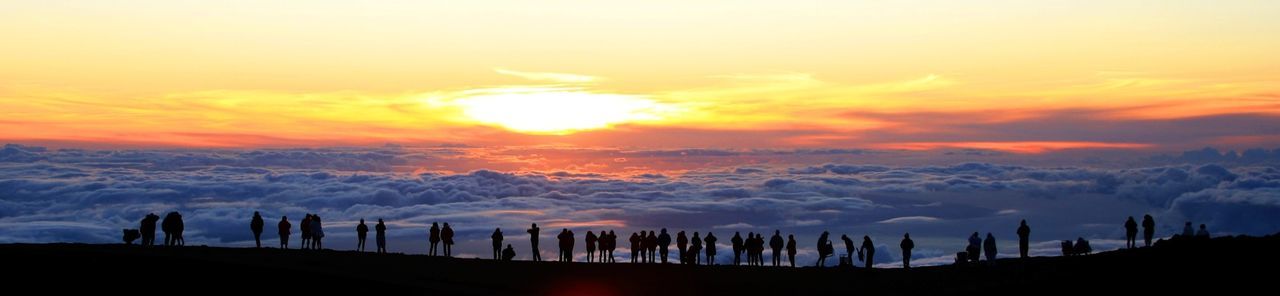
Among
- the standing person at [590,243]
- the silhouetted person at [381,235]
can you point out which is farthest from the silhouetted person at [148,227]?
the standing person at [590,243]

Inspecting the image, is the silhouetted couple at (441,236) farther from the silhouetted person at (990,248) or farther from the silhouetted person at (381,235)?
the silhouetted person at (990,248)

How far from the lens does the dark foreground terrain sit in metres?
26.9

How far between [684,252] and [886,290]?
11.7 meters

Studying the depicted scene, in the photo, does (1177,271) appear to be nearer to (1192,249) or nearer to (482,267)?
(1192,249)

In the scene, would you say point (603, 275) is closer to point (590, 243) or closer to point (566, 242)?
point (566, 242)

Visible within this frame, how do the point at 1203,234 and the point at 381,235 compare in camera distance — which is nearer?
the point at 1203,234

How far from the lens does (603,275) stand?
36.0 m

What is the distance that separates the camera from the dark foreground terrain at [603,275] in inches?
1060

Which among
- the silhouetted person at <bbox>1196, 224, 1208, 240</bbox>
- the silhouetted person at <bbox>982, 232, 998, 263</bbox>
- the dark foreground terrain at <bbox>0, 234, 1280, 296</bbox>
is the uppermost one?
the silhouetted person at <bbox>1196, 224, 1208, 240</bbox>

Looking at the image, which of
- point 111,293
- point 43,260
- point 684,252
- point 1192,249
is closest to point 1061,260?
point 1192,249

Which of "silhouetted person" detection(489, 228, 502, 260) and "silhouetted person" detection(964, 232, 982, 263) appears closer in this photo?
"silhouetted person" detection(964, 232, 982, 263)

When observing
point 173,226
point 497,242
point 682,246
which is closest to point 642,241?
point 682,246

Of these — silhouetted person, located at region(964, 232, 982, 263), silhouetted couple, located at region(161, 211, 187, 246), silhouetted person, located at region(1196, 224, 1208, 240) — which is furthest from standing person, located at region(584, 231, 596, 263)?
silhouetted person, located at region(1196, 224, 1208, 240)

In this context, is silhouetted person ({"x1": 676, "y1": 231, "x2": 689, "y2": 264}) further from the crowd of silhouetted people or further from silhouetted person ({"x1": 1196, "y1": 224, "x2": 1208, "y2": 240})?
silhouetted person ({"x1": 1196, "y1": 224, "x2": 1208, "y2": 240})
